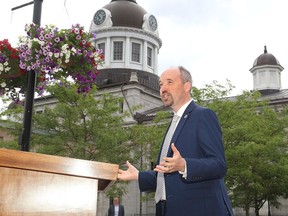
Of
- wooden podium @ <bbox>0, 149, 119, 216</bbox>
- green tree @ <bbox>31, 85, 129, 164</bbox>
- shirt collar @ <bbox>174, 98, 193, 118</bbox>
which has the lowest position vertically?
wooden podium @ <bbox>0, 149, 119, 216</bbox>

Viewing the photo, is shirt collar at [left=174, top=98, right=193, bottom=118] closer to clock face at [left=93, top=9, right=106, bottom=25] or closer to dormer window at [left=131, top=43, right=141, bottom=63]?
dormer window at [left=131, top=43, right=141, bottom=63]

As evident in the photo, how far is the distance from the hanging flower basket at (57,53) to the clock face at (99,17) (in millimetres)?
53484

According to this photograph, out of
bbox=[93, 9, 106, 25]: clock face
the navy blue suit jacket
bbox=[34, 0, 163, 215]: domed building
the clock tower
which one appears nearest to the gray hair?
the navy blue suit jacket

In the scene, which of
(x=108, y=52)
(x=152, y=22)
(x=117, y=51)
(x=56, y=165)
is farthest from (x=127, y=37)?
(x=56, y=165)

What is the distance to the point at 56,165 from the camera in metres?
2.21

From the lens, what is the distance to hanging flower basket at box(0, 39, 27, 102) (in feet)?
21.6

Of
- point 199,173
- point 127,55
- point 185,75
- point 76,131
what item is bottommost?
point 199,173

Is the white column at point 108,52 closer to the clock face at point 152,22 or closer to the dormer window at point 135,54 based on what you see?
the dormer window at point 135,54

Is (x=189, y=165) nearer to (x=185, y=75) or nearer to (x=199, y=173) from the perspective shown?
(x=199, y=173)

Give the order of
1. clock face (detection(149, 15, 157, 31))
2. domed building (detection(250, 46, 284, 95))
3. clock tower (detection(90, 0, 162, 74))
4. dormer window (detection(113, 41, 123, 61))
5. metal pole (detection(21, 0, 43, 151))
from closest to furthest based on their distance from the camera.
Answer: metal pole (detection(21, 0, 43, 151)), domed building (detection(250, 46, 284, 95)), clock tower (detection(90, 0, 162, 74)), dormer window (detection(113, 41, 123, 61)), clock face (detection(149, 15, 157, 31))

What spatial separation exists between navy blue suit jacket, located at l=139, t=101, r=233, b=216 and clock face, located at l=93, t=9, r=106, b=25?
57714 millimetres

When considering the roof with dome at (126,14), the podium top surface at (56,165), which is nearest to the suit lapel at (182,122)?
the podium top surface at (56,165)

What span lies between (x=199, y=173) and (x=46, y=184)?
3.93ft

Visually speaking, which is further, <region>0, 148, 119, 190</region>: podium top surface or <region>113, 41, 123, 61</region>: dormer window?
<region>113, 41, 123, 61</region>: dormer window
